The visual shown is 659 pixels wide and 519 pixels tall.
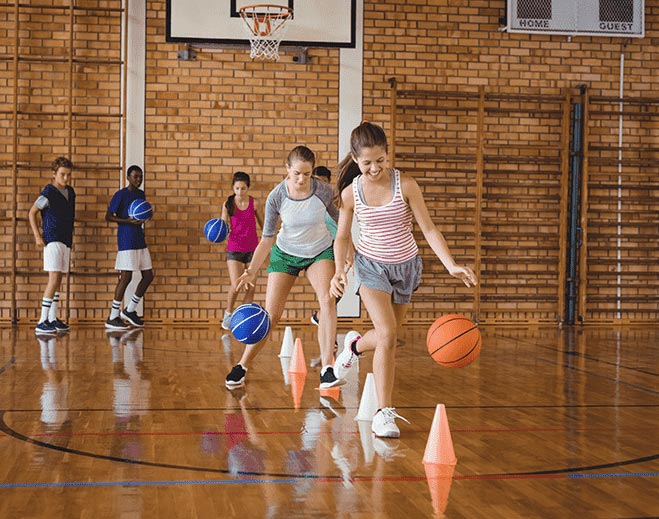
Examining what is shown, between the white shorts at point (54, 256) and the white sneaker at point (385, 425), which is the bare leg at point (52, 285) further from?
the white sneaker at point (385, 425)

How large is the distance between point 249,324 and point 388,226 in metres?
1.58

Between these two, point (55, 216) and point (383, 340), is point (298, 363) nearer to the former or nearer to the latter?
point (383, 340)

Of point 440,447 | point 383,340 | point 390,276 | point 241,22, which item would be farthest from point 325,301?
point 241,22

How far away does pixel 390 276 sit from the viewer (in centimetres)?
468

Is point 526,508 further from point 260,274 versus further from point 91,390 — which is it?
point 260,274

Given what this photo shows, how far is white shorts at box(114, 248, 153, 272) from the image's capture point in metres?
10.7

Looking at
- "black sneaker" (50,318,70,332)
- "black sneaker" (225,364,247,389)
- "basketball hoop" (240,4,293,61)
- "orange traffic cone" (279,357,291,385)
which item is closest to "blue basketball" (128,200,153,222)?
"black sneaker" (50,318,70,332)

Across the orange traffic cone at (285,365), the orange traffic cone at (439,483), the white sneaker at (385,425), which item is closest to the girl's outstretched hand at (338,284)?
the white sneaker at (385,425)

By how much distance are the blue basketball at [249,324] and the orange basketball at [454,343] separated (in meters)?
1.54

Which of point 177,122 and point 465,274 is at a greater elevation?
point 177,122

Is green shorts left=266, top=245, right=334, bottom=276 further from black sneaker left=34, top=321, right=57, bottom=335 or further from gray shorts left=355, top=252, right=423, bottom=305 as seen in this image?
black sneaker left=34, top=321, right=57, bottom=335

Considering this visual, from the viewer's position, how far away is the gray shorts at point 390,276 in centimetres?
464

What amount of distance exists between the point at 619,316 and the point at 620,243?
95 centimetres

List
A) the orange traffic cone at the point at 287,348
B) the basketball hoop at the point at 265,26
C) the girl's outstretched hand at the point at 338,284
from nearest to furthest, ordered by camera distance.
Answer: the girl's outstretched hand at the point at 338,284
the orange traffic cone at the point at 287,348
the basketball hoop at the point at 265,26
